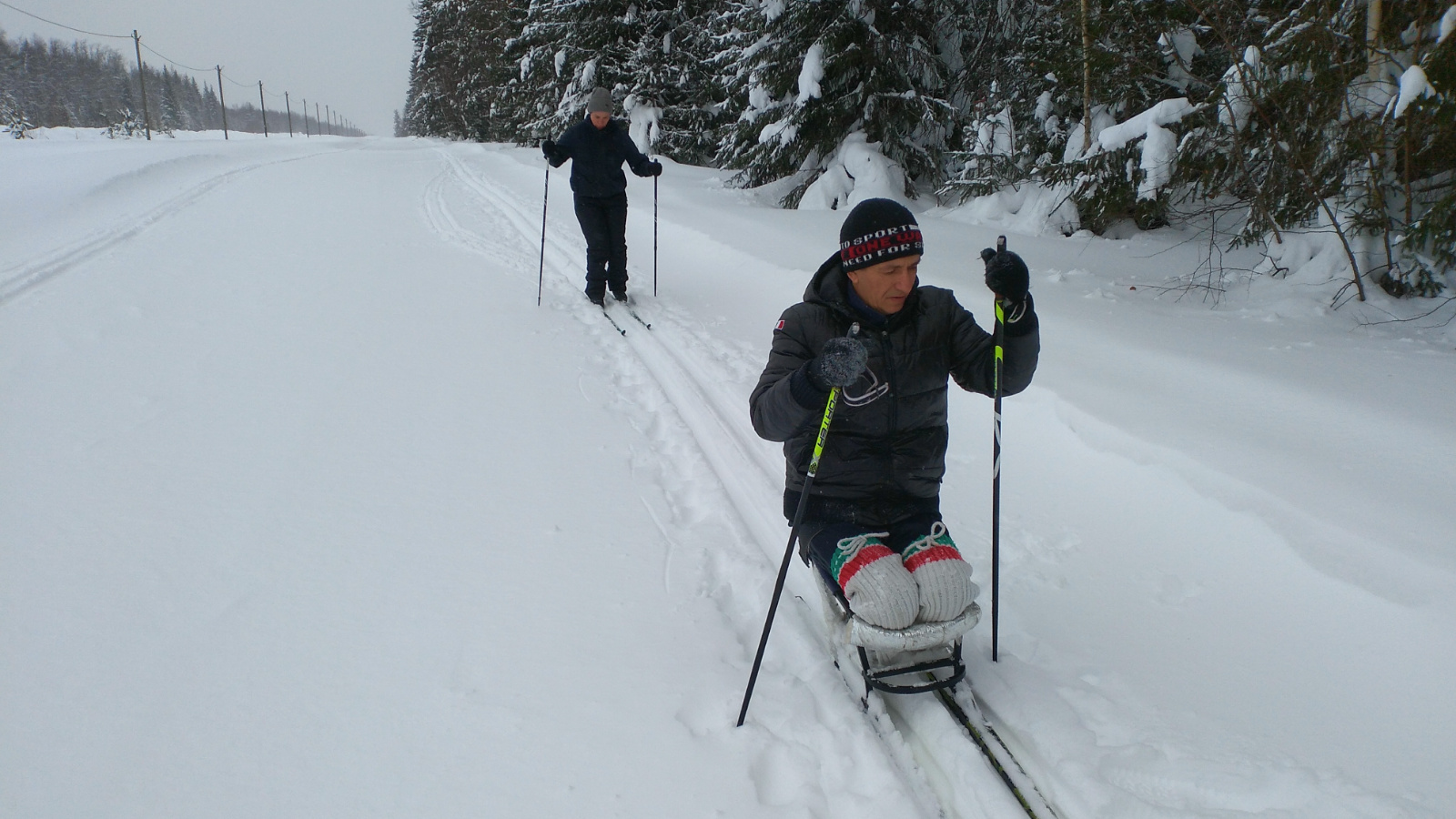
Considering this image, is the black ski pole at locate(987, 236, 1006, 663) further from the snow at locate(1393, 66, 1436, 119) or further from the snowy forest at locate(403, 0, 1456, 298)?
the snowy forest at locate(403, 0, 1456, 298)

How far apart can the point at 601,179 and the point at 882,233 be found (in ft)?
16.3

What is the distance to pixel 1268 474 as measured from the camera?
316 centimetres

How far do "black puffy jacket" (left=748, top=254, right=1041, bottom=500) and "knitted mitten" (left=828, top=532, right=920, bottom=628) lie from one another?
311mm

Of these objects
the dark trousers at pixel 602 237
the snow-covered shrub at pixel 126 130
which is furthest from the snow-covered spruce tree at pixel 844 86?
the snow-covered shrub at pixel 126 130

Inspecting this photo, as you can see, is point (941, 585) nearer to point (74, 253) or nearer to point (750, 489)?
point (750, 489)

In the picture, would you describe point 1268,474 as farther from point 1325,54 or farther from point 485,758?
point 1325,54

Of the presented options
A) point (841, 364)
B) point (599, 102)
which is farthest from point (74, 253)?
point (841, 364)

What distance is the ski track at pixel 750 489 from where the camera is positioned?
2.11m

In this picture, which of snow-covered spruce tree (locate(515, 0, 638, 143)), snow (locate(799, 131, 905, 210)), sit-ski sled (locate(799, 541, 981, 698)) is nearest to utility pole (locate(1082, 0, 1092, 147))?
snow (locate(799, 131, 905, 210))

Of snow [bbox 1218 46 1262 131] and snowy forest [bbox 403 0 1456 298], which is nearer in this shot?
snowy forest [bbox 403 0 1456 298]

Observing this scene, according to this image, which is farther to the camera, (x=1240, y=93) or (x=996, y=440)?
(x=1240, y=93)

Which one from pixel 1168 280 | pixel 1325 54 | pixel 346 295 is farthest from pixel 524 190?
pixel 1325 54

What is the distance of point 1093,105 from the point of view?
9.14 meters

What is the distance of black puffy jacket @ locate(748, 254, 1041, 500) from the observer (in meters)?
2.43
